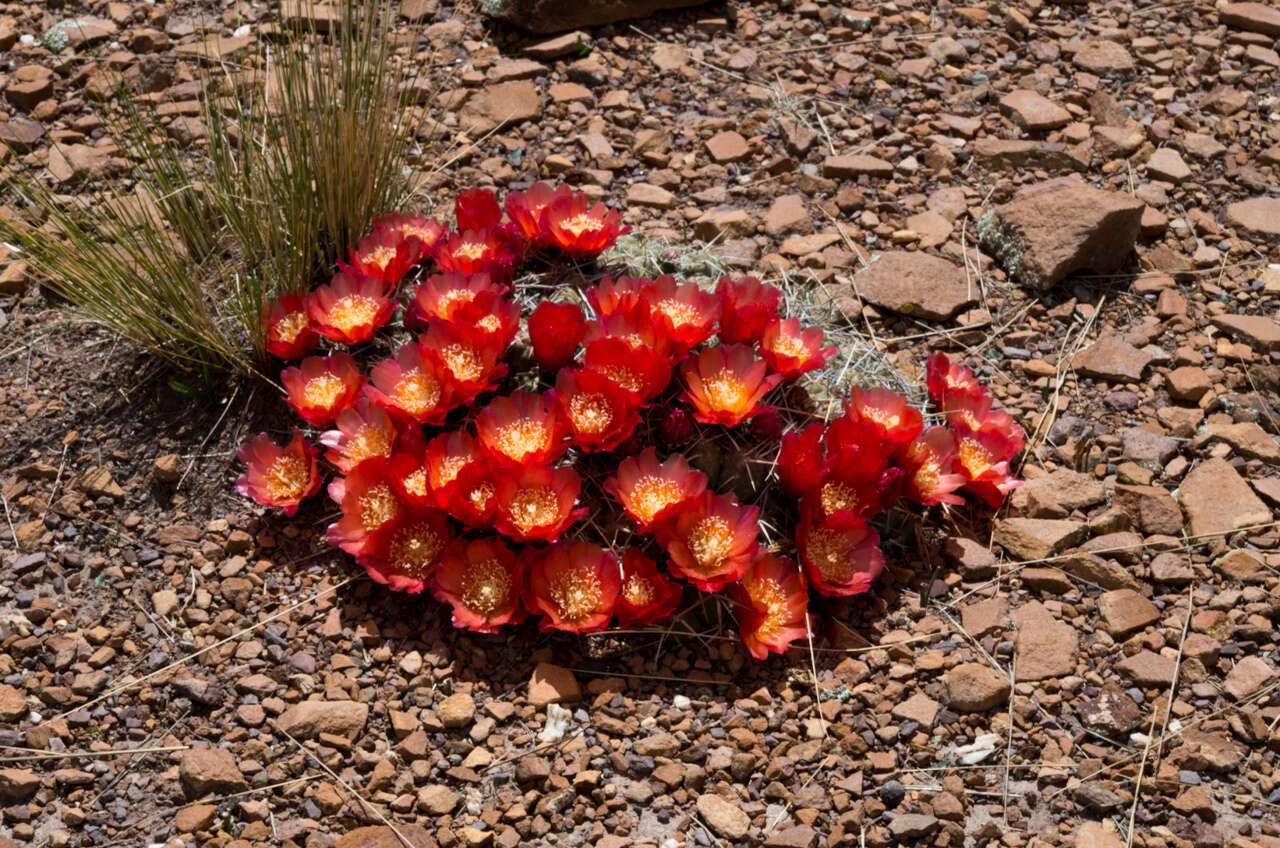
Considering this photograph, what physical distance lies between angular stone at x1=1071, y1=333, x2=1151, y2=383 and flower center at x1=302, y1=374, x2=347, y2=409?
1.74 m

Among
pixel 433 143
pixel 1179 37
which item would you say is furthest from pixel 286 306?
pixel 1179 37

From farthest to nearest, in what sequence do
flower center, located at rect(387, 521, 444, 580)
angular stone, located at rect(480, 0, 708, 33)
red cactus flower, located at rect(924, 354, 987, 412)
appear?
1. angular stone, located at rect(480, 0, 708, 33)
2. red cactus flower, located at rect(924, 354, 987, 412)
3. flower center, located at rect(387, 521, 444, 580)

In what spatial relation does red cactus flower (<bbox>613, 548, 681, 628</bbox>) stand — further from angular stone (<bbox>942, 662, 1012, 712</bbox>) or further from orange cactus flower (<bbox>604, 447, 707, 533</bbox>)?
angular stone (<bbox>942, 662, 1012, 712</bbox>)

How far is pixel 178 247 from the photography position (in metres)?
3.11

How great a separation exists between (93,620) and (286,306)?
2.51ft

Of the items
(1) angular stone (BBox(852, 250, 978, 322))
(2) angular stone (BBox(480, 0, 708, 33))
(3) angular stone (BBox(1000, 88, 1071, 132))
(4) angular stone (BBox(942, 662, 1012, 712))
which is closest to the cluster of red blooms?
(4) angular stone (BBox(942, 662, 1012, 712))

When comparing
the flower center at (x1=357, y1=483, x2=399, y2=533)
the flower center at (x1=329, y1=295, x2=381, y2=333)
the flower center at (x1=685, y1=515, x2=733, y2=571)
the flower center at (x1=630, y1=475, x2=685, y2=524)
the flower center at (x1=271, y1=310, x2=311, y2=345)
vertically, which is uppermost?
the flower center at (x1=329, y1=295, x2=381, y2=333)

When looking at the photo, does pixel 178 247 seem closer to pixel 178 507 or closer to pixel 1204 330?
pixel 178 507

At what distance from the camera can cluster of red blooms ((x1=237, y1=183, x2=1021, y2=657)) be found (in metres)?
2.44

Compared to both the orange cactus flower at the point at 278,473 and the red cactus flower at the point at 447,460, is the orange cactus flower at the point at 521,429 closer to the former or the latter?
the red cactus flower at the point at 447,460

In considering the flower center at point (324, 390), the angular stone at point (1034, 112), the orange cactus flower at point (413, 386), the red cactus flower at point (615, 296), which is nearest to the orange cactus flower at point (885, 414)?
the red cactus flower at point (615, 296)

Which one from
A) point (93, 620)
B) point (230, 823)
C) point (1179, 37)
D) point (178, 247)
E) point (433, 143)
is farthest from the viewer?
point (1179, 37)

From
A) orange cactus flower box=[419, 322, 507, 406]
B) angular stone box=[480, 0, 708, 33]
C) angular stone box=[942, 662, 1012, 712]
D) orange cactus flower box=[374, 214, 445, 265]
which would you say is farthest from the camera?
angular stone box=[480, 0, 708, 33]

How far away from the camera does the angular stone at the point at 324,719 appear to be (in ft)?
7.66
